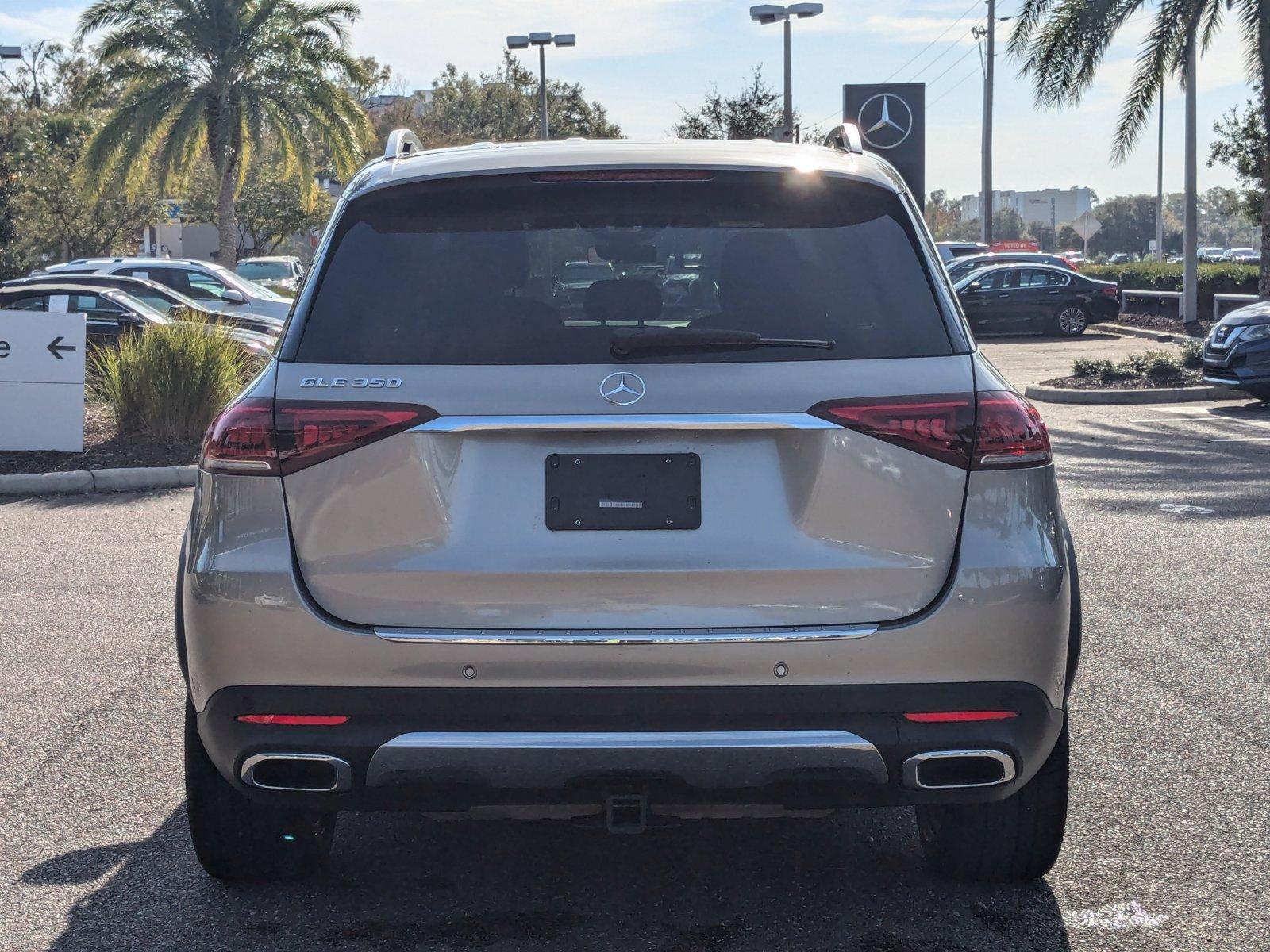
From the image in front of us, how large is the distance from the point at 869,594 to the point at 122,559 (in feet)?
21.8

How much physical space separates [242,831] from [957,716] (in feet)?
5.87

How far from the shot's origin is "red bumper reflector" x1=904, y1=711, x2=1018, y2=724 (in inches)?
123

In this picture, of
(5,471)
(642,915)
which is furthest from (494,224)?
(5,471)

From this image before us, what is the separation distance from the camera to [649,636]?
10.1ft

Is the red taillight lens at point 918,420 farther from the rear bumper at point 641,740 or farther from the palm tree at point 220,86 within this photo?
the palm tree at point 220,86

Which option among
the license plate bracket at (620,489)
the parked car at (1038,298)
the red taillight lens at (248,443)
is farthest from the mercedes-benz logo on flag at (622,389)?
the parked car at (1038,298)

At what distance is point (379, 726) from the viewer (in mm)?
3125

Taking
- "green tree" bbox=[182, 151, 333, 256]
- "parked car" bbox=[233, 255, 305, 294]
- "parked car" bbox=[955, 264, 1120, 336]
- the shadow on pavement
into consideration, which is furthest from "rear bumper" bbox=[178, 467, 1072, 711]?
"green tree" bbox=[182, 151, 333, 256]

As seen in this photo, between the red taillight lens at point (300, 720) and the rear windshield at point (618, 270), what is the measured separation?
758 mm

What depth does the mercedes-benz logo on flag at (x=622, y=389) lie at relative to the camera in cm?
312

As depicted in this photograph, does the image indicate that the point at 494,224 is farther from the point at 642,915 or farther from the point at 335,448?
the point at 642,915

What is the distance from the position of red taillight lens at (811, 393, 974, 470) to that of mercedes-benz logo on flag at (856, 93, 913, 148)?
60.2 feet

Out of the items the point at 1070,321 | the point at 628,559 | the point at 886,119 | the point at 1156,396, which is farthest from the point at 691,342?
the point at 1070,321

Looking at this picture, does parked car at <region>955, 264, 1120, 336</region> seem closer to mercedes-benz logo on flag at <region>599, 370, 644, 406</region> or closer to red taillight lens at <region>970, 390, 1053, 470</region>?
red taillight lens at <region>970, 390, 1053, 470</region>
